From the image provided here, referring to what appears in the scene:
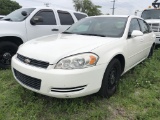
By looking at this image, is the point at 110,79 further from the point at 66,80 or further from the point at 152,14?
the point at 152,14

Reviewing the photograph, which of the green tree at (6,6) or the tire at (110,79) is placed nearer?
the tire at (110,79)

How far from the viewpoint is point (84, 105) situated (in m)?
3.03

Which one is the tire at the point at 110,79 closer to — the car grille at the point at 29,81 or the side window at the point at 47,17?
the car grille at the point at 29,81

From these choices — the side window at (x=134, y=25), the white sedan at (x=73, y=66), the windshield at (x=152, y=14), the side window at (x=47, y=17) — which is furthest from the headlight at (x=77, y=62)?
the windshield at (x=152, y=14)

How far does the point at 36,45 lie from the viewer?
3186 mm

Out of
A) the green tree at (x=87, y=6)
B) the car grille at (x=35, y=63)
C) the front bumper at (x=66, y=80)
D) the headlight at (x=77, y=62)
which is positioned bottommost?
the green tree at (x=87, y=6)

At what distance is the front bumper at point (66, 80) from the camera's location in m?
2.58

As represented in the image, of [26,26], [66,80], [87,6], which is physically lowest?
[87,6]

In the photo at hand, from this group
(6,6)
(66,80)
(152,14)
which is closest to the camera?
(66,80)

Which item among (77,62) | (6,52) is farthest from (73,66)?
(6,52)

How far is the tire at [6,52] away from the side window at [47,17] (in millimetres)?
1128

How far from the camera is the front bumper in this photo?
102 inches

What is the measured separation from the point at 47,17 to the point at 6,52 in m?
1.65

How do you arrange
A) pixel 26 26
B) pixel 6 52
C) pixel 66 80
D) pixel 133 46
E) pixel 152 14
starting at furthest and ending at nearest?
pixel 152 14, pixel 26 26, pixel 6 52, pixel 133 46, pixel 66 80
